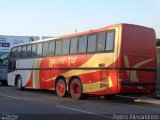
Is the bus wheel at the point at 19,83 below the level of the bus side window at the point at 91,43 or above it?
below

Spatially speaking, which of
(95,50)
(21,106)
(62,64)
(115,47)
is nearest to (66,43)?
(62,64)

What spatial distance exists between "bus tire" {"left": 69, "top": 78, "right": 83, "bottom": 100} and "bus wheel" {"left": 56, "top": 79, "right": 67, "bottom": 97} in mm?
821

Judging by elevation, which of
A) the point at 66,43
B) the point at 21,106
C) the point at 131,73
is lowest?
the point at 21,106

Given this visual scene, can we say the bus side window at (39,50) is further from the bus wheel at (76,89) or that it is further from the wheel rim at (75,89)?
the wheel rim at (75,89)

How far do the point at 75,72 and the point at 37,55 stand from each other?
5848mm

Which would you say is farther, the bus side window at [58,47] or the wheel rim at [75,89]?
the bus side window at [58,47]

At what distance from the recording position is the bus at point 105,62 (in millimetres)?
20234

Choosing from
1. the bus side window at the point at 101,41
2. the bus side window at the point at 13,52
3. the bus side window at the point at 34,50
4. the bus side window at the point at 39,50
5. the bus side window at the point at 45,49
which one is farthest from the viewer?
the bus side window at the point at 13,52

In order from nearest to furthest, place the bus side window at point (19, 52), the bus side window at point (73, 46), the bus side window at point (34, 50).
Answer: the bus side window at point (73, 46) → the bus side window at point (34, 50) → the bus side window at point (19, 52)

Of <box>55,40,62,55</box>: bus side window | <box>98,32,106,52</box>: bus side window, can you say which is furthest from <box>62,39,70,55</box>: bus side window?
<box>98,32,106,52</box>: bus side window

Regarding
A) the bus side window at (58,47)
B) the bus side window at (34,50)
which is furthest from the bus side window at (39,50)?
the bus side window at (58,47)

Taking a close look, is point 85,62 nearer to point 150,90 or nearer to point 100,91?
point 100,91

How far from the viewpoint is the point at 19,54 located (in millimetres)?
31656

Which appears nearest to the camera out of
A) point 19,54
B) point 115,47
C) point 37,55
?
point 115,47
